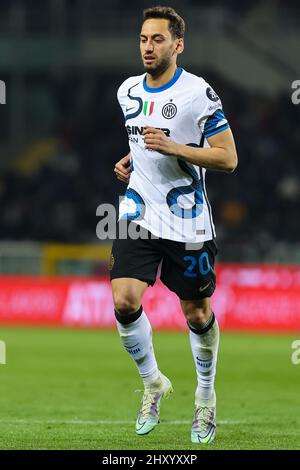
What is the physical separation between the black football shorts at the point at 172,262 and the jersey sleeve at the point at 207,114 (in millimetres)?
739

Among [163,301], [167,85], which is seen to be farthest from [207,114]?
[163,301]

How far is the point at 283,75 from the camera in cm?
3016

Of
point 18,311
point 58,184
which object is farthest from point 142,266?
point 58,184

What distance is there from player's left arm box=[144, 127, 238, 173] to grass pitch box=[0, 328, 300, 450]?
5.64 feet

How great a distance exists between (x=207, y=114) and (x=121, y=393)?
4.42 metres

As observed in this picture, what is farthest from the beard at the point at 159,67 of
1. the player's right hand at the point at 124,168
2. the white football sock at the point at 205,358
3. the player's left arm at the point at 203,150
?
the white football sock at the point at 205,358

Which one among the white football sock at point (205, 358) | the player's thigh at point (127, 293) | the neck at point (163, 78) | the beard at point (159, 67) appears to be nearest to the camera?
the player's thigh at point (127, 293)

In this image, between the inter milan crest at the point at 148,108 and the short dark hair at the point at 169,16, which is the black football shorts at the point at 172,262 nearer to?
the inter milan crest at the point at 148,108

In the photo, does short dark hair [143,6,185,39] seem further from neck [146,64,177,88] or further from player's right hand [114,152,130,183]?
player's right hand [114,152,130,183]

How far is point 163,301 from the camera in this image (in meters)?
20.4

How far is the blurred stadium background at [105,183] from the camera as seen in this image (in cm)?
1816

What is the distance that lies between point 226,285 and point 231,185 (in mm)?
7478

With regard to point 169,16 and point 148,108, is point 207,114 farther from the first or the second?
point 169,16

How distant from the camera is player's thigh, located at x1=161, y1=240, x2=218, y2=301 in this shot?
7598 millimetres
